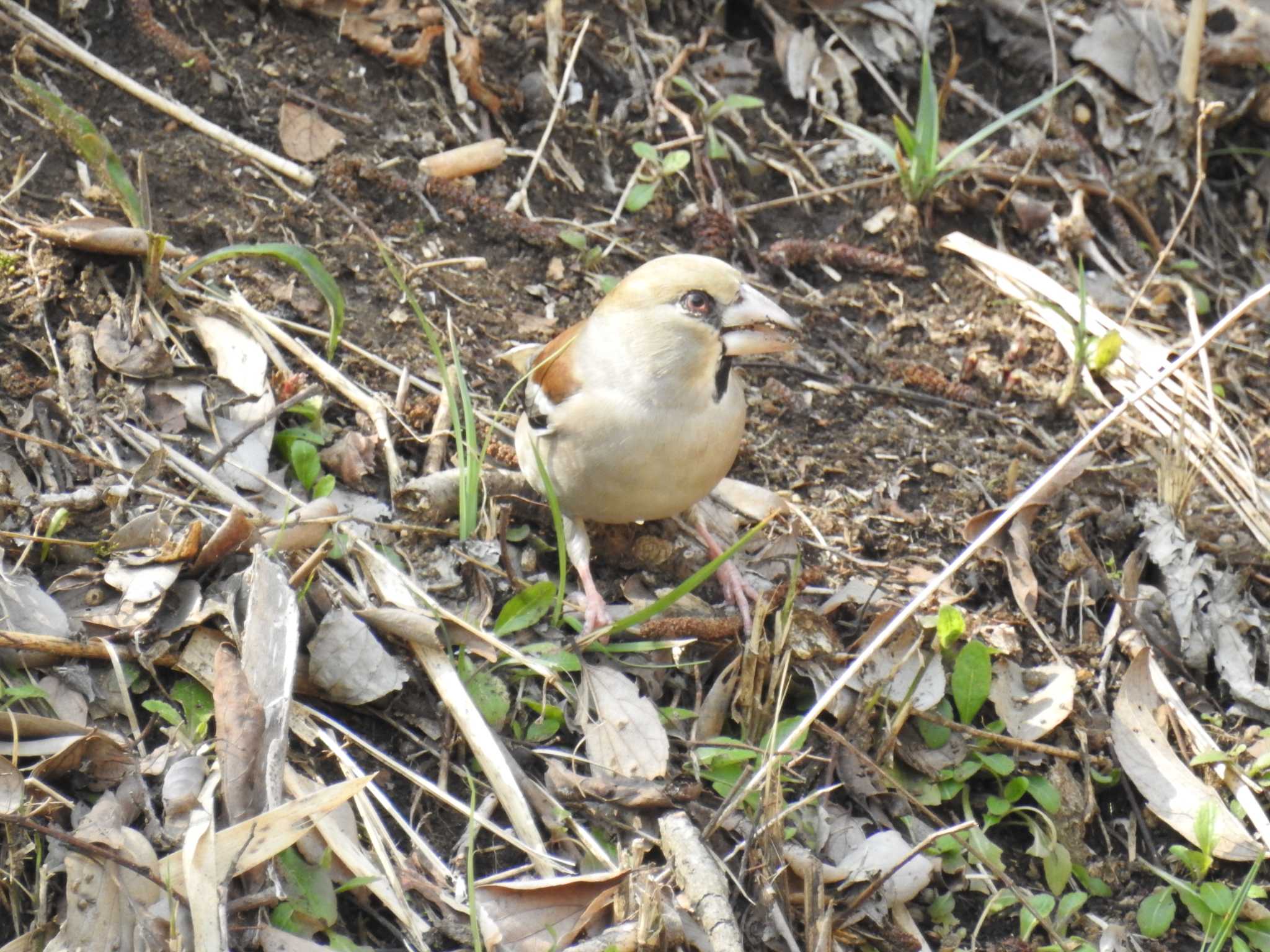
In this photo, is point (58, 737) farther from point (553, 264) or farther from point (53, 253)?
point (553, 264)

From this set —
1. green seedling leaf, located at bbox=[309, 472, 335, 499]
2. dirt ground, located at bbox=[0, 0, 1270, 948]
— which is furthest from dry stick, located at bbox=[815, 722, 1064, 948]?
green seedling leaf, located at bbox=[309, 472, 335, 499]

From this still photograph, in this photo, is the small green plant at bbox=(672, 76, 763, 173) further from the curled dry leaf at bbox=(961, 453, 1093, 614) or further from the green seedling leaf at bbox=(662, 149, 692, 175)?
the curled dry leaf at bbox=(961, 453, 1093, 614)

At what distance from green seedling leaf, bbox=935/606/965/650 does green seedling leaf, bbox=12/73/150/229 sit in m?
2.73

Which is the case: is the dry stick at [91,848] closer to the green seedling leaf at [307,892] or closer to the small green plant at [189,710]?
the green seedling leaf at [307,892]

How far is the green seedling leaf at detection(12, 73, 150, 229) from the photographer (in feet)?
12.9

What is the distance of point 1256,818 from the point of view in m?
3.71

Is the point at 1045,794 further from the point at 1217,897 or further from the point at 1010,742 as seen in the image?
the point at 1217,897

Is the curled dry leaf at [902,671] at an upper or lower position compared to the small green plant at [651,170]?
lower

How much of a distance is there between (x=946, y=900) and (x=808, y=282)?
267 centimetres

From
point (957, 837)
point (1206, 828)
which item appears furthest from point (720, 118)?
point (1206, 828)

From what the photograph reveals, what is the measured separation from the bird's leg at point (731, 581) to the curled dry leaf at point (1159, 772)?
115 centimetres

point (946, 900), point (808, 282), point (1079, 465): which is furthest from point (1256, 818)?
point (808, 282)

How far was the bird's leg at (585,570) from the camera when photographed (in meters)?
3.94

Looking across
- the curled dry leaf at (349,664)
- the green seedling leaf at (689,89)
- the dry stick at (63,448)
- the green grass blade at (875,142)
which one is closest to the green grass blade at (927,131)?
the green grass blade at (875,142)
